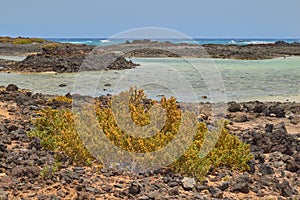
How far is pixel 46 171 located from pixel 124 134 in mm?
1455

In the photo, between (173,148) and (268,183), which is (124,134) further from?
(268,183)

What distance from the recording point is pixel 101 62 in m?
32.3

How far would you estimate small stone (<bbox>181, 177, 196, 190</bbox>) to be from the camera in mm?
5418

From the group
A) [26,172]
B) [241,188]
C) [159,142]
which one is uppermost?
[159,142]

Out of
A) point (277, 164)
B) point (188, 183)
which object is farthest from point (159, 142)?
point (277, 164)

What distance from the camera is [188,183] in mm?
5488

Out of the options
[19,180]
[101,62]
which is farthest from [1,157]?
[101,62]

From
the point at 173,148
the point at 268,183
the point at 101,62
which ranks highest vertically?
the point at 101,62

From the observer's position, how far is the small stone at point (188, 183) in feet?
17.8

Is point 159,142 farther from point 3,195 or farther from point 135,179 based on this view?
point 3,195

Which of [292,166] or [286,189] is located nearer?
[286,189]

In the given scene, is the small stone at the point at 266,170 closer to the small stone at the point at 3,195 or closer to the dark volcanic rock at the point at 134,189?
the dark volcanic rock at the point at 134,189

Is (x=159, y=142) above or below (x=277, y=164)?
above

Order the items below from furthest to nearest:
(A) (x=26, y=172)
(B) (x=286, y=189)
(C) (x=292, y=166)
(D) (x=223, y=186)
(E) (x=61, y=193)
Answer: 1. (C) (x=292, y=166)
2. (A) (x=26, y=172)
3. (D) (x=223, y=186)
4. (B) (x=286, y=189)
5. (E) (x=61, y=193)
